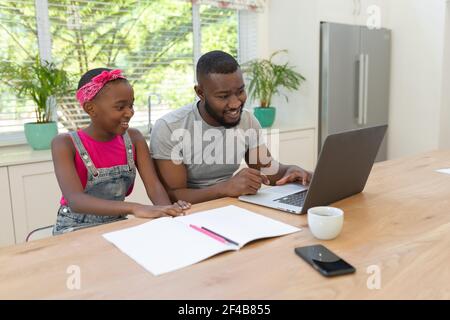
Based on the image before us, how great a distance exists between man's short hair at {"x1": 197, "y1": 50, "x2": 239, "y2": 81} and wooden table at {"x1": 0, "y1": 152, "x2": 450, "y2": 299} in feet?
2.02

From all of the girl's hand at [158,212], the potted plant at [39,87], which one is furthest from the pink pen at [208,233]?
the potted plant at [39,87]

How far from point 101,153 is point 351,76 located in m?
2.61

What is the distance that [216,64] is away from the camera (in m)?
1.57

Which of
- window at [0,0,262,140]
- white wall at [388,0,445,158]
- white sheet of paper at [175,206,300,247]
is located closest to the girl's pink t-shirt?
white sheet of paper at [175,206,300,247]

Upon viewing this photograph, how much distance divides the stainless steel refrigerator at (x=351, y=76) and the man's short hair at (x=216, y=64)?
196 cm

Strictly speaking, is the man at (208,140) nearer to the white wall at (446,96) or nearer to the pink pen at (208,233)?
the pink pen at (208,233)

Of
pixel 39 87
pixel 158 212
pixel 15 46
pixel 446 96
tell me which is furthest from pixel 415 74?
pixel 158 212

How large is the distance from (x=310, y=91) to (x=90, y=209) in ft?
8.35

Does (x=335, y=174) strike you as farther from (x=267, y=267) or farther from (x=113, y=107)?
(x=113, y=107)

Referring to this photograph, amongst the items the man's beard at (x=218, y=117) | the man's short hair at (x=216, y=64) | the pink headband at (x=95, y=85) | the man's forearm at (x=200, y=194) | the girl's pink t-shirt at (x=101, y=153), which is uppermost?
the man's short hair at (x=216, y=64)

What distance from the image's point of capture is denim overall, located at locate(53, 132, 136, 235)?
1413 mm

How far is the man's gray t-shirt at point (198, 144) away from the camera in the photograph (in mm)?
1601

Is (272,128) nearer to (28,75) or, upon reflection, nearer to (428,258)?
(28,75)

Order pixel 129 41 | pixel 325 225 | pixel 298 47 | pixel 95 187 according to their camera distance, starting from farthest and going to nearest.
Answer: pixel 298 47 → pixel 129 41 → pixel 95 187 → pixel 325 225
